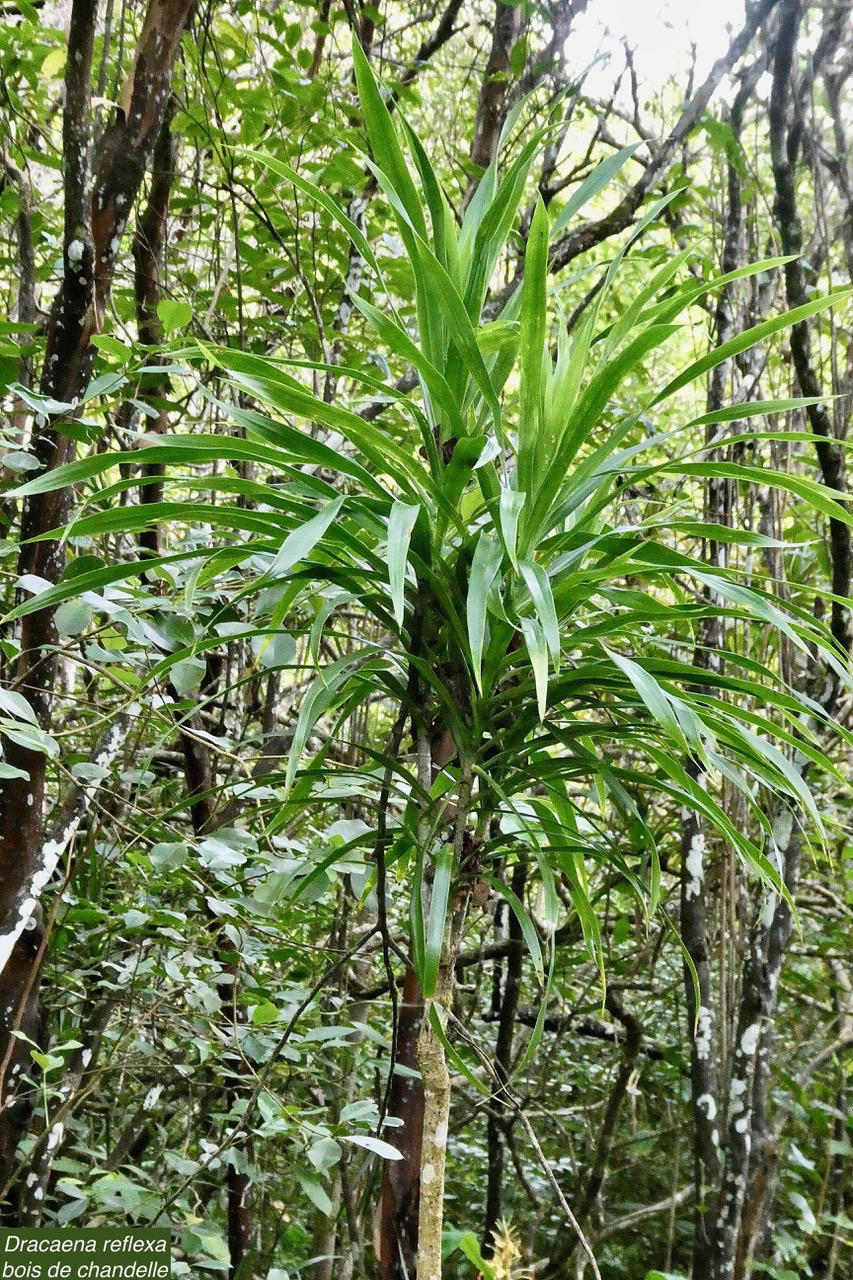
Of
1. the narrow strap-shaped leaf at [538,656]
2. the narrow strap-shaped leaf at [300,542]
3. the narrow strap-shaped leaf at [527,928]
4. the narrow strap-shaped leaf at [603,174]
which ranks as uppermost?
the narrow strap-shaped leaf at [603,174]

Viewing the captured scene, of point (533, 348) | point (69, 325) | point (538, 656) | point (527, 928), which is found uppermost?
point (69, 325)

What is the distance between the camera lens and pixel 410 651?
0.81 m

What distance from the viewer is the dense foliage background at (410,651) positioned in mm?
774

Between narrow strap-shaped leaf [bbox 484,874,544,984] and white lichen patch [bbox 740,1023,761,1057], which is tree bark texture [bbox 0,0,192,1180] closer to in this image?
narrow strap-shaped leaf [bbox 484,874,544,984]

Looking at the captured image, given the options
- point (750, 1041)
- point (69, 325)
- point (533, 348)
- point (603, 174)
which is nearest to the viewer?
point (533, 348)

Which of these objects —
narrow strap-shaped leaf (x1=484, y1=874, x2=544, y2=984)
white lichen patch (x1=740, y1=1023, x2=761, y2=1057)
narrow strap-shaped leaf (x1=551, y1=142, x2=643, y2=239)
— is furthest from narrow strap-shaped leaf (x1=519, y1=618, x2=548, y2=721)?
white lichen patch (x1=740, y1=1023, x2=761, y2=1057)

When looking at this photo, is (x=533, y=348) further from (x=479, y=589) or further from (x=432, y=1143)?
(x=432, y=1143)

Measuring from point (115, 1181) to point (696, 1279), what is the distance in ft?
3.08

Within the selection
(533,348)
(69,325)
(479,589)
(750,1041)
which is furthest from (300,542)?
(750,1041)

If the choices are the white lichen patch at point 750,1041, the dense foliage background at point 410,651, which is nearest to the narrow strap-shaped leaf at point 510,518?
the dense foliage background at point 410,651

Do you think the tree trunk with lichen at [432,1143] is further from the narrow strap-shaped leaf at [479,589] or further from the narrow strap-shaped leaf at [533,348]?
the narrow strap-shaped leaf at [533,348]

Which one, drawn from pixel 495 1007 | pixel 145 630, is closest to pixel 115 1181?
pixel 145 630

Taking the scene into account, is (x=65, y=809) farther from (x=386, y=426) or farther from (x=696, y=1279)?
(x=696, y=1279)

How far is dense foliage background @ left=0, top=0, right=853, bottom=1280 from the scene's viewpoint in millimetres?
774
